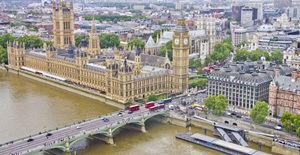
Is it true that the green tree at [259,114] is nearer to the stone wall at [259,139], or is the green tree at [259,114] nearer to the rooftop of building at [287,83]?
the stone wall at [259,139]

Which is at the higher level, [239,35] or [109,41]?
[239,35]

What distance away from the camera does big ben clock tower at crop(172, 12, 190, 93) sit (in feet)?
269

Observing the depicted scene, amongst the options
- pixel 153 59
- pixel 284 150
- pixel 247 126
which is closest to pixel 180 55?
pixel 153 59

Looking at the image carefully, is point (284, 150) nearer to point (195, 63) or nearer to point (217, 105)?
point (217, 105)

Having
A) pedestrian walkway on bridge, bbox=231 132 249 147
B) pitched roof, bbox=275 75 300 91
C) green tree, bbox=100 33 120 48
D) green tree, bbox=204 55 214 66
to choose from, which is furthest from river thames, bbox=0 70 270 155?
green tree, bbox=100 33 120 48

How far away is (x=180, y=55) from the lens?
82.6 m

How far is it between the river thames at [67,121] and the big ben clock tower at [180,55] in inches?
609

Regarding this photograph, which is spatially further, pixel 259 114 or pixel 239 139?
pixel 259 114

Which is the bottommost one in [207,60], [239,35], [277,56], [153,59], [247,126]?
[247,126]

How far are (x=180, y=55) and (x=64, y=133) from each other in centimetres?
3397

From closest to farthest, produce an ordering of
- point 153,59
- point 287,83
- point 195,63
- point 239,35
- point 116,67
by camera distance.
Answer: point 287,83 → point 116,67 → point 153,59 → point 195,63 → point 239,35

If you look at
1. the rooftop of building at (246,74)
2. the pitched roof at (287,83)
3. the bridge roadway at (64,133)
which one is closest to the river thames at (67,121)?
the bridge roadway at (64,133)

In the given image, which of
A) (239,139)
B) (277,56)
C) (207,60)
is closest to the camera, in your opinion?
(239,139)

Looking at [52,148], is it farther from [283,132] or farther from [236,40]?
[236,40]
